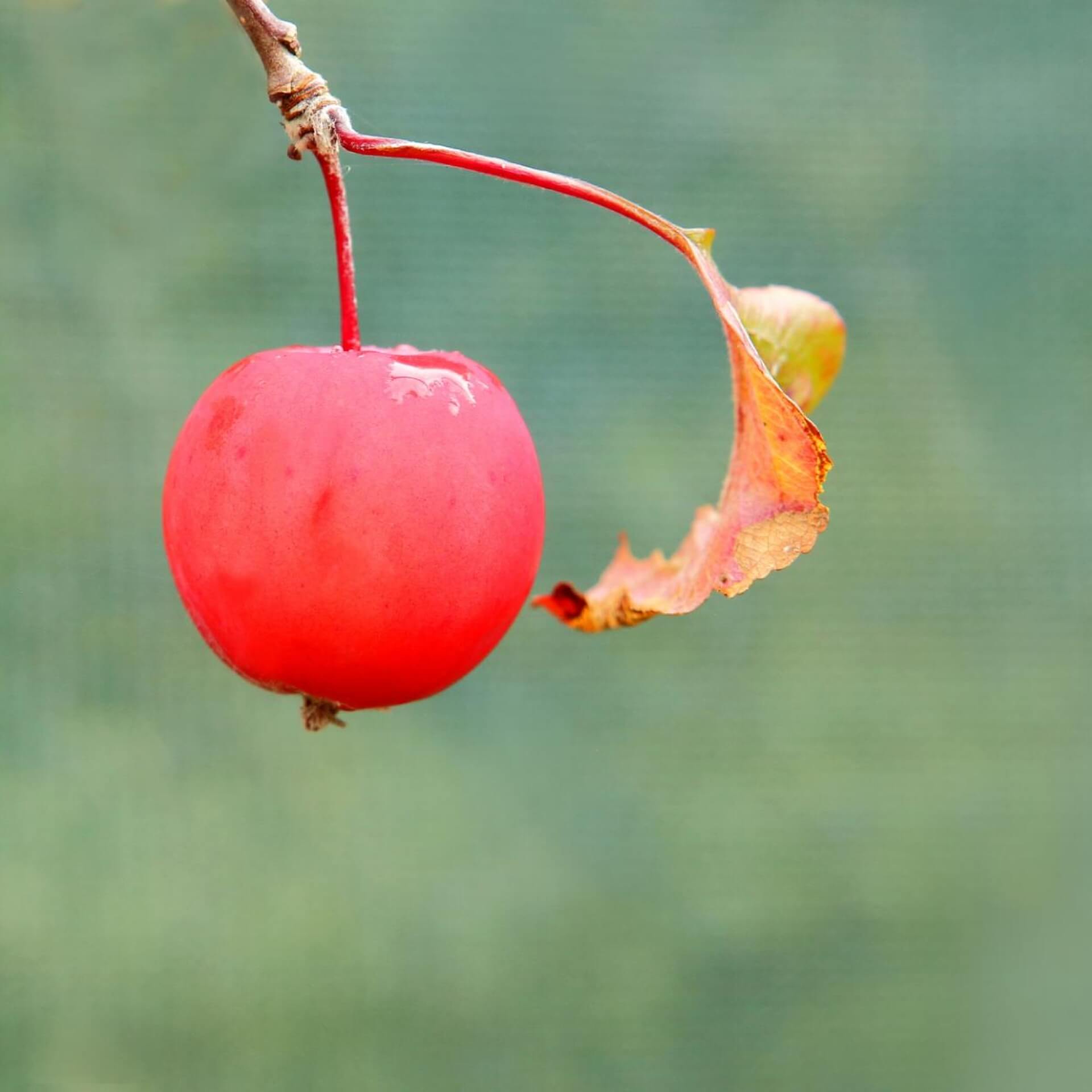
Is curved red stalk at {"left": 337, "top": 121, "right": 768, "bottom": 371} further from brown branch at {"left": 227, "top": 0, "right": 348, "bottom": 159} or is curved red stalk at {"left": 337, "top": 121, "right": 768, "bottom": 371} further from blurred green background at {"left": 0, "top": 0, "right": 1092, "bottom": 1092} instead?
blurred green background at {"left": 0, "top": 0, "right": 1092, "bottom": 1092}

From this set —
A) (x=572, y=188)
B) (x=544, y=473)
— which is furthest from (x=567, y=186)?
(x=544, y=473)

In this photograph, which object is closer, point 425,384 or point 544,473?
point 425,384

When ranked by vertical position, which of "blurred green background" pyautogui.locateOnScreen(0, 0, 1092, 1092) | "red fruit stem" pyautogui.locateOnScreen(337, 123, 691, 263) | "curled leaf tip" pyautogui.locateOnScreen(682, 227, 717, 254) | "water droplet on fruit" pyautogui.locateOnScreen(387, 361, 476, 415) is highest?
"blurred green background" pyautogui.locateOnScreen(0, 0, 1092, 1092)

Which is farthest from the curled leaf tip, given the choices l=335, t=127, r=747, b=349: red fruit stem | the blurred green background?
the blurred green background

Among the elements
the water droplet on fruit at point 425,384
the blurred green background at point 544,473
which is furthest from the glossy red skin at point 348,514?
the blurred green background at point 544,473

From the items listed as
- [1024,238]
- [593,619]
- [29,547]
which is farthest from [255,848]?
[593,619]

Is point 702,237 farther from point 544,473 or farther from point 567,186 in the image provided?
point 544,473
